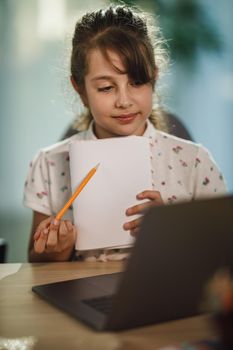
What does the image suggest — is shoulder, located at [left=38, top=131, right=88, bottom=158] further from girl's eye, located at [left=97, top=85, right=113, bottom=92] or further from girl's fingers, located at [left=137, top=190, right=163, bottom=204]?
girl's fingers, located at [left=137, top=190, right=163, bottom=204]

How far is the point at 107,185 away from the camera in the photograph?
3.80ft

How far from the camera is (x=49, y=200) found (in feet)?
4.73

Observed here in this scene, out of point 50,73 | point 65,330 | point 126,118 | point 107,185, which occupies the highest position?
point 50,73

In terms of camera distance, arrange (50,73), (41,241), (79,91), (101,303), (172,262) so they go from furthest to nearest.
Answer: (50,73) → (79,91) → (41,241) → (101,303) → (172,262)

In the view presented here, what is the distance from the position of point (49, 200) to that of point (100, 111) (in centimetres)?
27

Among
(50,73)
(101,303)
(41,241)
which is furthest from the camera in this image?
(50,73)

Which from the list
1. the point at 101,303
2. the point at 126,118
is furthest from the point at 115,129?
the point at 101,303

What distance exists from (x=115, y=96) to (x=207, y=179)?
1.10ft

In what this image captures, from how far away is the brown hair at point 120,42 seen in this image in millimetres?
1274

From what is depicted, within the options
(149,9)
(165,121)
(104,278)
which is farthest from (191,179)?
(149,9)

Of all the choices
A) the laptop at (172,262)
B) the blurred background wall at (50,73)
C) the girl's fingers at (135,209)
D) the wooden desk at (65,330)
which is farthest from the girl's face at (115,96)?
the blurred background wall at (50,73)

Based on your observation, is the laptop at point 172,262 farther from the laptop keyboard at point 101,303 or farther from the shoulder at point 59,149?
the shoulder at point 59,149

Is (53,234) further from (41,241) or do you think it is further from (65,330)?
(65,330)

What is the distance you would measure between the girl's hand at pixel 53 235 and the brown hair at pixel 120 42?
0.36 m
